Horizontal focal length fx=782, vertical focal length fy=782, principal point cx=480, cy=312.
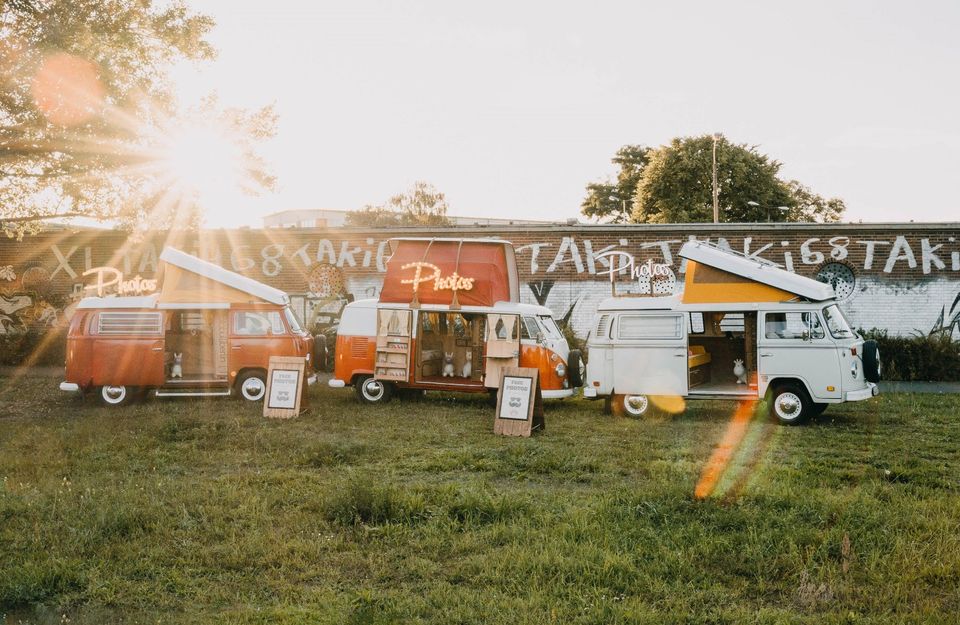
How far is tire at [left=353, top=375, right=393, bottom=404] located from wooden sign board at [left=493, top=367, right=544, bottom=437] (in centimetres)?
416

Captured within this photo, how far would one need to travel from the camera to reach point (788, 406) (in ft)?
41.8

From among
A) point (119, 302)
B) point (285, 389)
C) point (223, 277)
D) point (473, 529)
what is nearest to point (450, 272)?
point (285, 389)

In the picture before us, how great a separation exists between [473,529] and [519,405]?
5.23 metres

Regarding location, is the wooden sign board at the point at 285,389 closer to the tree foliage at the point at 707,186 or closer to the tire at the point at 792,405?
the tire at the point at 792,405

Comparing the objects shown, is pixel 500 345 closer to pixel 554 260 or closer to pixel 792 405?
pixel 792 405

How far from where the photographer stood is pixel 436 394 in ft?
55.6

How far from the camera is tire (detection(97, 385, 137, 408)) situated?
15.3m

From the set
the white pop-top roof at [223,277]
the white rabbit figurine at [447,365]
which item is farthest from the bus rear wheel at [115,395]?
the white rabbit figurine at [447,365]

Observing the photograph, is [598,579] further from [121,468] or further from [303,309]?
[303,309]

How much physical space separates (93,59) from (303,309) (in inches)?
428

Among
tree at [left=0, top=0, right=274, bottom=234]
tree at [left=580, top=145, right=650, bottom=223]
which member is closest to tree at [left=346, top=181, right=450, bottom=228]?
tree at [left=580, top=145, right=650, bottom=223]

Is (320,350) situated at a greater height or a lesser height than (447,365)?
greater

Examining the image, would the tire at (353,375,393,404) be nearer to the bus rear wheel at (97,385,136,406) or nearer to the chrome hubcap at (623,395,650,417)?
the bus rear wheel at (97,385,136,406)

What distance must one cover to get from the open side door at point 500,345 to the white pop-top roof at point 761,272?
3.38 m
